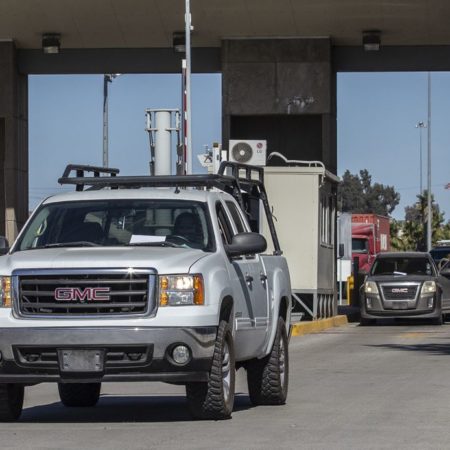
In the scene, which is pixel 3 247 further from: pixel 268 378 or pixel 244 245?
pixel 268 378

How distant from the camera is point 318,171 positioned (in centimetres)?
3162

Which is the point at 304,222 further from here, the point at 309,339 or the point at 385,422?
the point at 385,422


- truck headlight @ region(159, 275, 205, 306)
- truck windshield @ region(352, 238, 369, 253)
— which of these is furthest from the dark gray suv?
truck windshield @ region(352, 238, 369, 253)

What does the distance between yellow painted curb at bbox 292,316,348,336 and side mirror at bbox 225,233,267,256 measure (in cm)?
1716

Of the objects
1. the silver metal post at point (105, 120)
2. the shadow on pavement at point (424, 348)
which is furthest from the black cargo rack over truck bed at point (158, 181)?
the silver metal post at point (105, 120)

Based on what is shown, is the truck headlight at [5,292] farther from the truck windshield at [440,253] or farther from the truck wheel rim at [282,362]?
the truck windshield at [440,253]

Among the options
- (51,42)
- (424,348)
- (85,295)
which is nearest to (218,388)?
(85,295)

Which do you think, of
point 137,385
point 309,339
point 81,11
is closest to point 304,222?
point 309,339

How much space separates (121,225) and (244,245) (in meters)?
1.08

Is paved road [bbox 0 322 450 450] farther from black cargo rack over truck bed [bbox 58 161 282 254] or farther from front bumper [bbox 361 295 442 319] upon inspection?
front bumper [bbox 361 295 442 319]

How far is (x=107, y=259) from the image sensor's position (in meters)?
11.6

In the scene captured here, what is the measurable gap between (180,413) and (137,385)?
3932 mm

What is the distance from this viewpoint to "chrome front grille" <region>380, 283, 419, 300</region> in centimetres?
3512

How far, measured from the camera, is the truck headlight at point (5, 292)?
1168 centimetres
